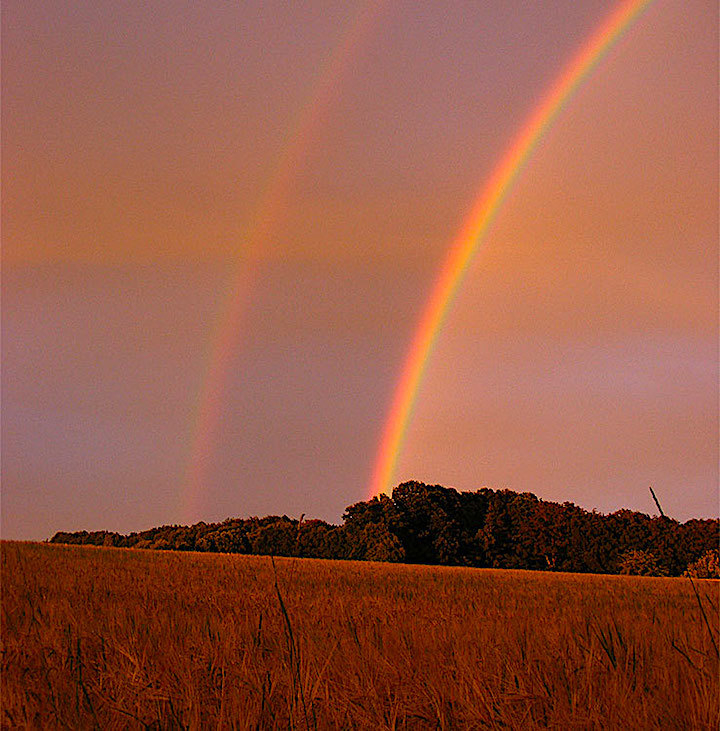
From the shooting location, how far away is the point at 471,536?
59312mm

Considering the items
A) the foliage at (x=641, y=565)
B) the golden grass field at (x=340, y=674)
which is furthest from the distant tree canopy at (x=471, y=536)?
the golden grass field at (x=340, y=674)

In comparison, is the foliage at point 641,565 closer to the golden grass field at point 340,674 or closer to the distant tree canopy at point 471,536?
the distant tree canopy at point 471,536

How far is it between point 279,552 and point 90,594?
4486cm

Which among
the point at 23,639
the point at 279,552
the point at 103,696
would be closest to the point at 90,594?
the point at 23,639

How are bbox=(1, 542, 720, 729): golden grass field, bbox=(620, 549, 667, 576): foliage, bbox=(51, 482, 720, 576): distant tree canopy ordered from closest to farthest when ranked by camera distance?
1. bbox=(1, 542, 720, 729): golden grass field
2. bbox=(620, 549, 667, 576): foliage
3. bbox=(51, 482, 720, 576): distant tree canopy

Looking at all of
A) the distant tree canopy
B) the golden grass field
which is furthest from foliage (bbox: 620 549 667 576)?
the golden grass field

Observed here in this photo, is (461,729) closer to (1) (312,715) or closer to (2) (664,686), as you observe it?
(1) (312,715)

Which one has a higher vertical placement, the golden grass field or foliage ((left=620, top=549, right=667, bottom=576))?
foliage ((left=620, top=549, right=667, bottom=576))

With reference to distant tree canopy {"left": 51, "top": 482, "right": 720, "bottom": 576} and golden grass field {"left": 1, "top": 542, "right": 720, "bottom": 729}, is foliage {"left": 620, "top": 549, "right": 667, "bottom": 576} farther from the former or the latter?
golden grass field {"left": 1, "top": 542, "right": 720, "bottom": 729}

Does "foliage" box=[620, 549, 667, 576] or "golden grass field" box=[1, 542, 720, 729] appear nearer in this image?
"golden grass field" box=[1, 542, 720, 729]

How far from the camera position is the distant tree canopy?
52.0 meters

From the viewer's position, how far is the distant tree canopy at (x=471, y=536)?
52022mm

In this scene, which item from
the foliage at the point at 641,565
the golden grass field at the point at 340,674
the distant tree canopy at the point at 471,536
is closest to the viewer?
the golden grass field at the point at 340,674

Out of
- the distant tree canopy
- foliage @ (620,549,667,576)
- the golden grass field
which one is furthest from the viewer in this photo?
the distant tree canopy
